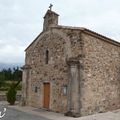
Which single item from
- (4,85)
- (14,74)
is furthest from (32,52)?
(14,74)

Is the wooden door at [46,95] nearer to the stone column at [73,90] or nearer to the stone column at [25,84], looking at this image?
the stone column at [25,84]

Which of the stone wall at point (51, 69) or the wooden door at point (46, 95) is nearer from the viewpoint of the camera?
the stone wall at point (51, 69)

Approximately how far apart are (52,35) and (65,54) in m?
2.17

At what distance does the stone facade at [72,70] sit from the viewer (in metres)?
16.1

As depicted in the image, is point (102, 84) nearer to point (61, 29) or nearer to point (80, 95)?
point (80, 95)

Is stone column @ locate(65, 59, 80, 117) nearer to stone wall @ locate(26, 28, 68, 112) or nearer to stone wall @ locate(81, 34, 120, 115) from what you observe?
stone wall @ locate(81, 34, 120, 115)

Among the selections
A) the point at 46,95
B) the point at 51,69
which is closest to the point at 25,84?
the point at 46,95

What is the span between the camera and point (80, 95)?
1581 centimetres

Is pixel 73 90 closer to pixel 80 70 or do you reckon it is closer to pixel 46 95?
pixel 80 70

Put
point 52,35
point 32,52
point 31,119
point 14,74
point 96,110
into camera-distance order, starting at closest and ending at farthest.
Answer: point 31,119
point 96,110
point 52,35
point 32,52
point 14,74

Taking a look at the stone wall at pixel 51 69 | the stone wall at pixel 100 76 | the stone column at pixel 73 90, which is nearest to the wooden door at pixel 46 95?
the stone wall at pixel 51 69

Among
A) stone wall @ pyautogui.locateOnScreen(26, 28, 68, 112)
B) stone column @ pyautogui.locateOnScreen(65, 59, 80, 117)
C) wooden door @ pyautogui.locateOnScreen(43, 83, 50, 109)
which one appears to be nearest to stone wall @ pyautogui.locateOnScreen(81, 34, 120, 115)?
stone column @ pyautogui.locateOnScreen(65, 59, 80, 117)

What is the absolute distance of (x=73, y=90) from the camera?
15.9 meters

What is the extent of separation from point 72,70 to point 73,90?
1180mm
